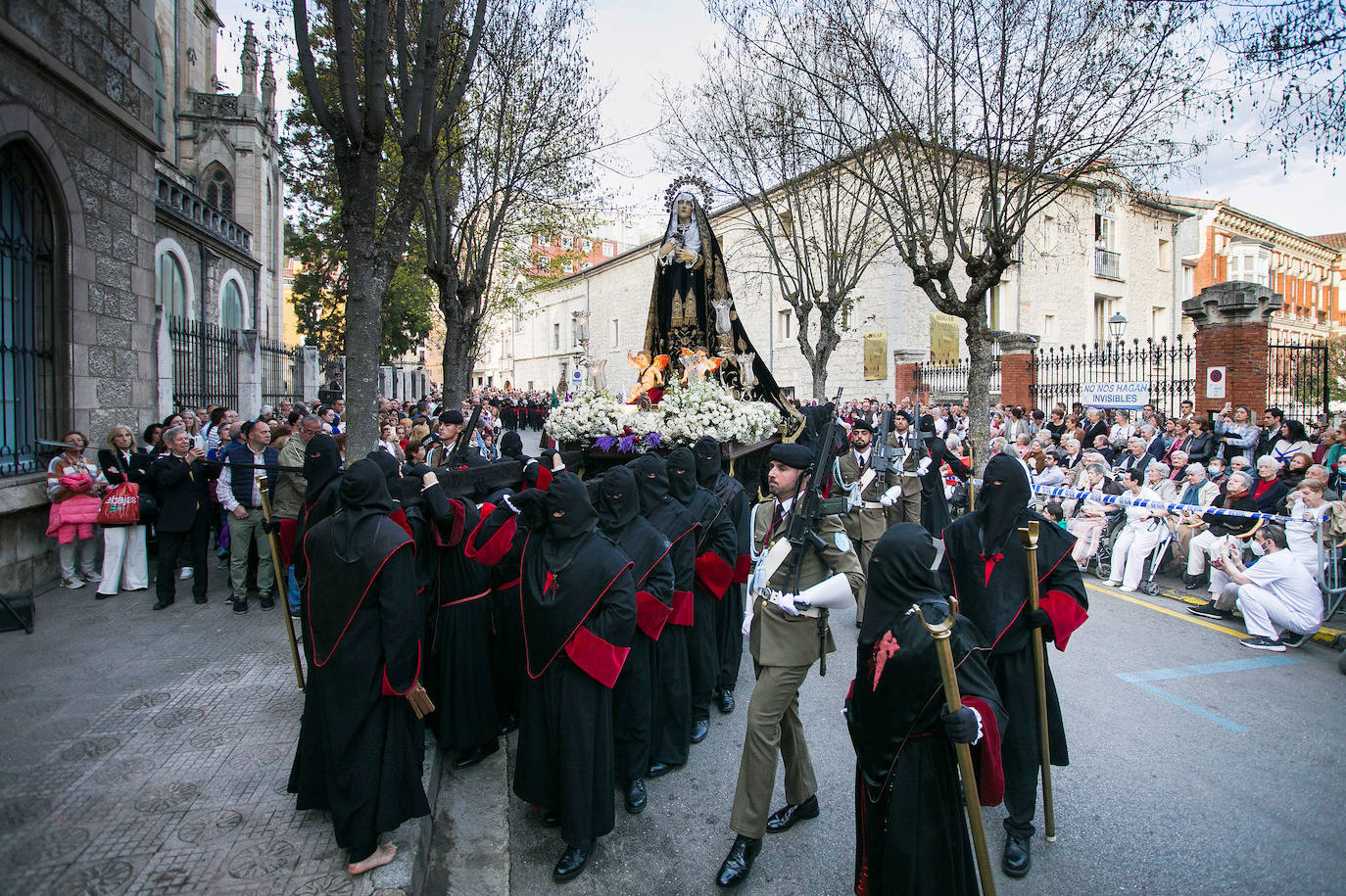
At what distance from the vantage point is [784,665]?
372cm

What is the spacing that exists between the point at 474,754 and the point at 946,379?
2297 centimetres

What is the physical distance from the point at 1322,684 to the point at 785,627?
16.7ft

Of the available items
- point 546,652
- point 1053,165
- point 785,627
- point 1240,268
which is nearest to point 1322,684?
point 785,627

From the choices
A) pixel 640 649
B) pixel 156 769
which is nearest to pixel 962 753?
pixel 640 649

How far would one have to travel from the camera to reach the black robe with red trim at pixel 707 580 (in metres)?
5.21

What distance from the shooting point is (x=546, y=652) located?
3682mm

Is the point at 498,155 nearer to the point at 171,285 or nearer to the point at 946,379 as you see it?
the point at 171,285

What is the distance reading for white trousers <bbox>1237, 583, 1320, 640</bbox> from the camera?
22.2ft

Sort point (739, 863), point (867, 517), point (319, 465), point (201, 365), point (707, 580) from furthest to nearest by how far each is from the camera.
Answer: point (201, 365)
point (867, 517)
point (707, 580)
point (319, 465)
point (739, 863)

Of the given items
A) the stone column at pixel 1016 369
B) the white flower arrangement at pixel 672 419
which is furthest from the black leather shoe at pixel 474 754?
the stone column at pixel 1016 369

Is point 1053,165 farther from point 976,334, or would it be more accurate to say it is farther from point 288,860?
point 288,860

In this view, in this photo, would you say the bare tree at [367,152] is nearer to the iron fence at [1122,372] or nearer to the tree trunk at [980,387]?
the tree trunk at [980,387]

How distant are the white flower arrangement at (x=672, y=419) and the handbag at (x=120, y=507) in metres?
4.15

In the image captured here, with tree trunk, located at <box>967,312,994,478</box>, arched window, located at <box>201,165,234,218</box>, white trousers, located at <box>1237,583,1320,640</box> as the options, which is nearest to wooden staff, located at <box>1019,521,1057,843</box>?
white trousers, located at <box>1237,583,1320,640</box>
